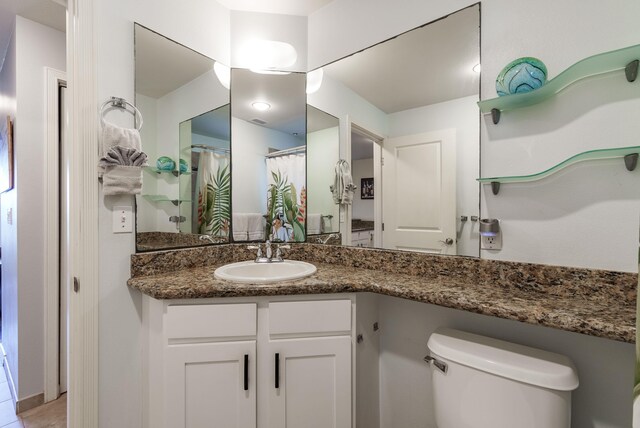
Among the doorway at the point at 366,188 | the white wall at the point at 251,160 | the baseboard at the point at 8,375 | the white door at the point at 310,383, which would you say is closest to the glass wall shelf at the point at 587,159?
the doorway at the point at 366,188

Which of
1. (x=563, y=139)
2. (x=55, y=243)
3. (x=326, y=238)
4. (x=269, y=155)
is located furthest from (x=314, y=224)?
(x=55, y=243)

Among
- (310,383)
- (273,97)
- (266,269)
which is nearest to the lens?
(310,383)

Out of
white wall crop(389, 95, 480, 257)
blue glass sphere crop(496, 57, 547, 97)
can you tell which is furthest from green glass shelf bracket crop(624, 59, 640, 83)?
white wall crop(389, 95, 480, 257)

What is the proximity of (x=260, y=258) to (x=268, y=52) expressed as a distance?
131 centimetres

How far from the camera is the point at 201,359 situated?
1078mm

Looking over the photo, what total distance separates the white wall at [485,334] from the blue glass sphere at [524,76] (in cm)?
91

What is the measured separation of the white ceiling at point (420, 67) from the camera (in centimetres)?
123

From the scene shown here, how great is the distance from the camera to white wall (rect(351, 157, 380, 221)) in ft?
5.11

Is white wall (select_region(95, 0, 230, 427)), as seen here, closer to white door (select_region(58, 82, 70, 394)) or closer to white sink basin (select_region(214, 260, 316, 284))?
white sink basin (select_region(214, 260, 316, 284))

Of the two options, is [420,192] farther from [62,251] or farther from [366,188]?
[62,251]

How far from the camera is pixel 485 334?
1.15 metres

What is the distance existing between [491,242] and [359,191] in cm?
70

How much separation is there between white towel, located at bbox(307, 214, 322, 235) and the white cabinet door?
796 mm

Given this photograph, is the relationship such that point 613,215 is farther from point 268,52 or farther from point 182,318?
point 268,52
